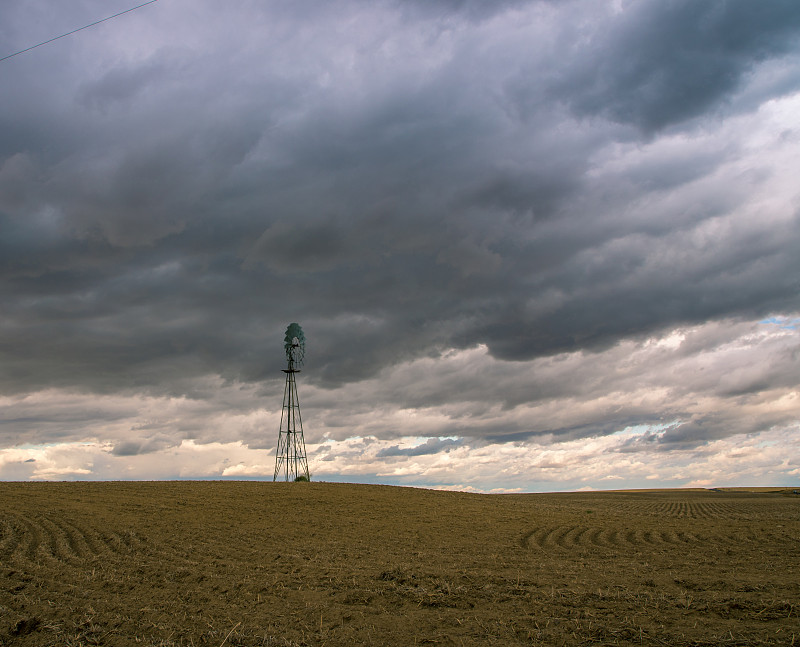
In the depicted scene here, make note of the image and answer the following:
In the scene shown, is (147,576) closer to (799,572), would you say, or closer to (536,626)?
(536,626)

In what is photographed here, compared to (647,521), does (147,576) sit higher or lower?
higher

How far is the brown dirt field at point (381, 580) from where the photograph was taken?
10953mm

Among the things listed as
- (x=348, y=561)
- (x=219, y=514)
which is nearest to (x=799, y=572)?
(x=348, y=561)

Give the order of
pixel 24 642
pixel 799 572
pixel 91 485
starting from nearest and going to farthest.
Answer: pixel 24 642
pixel 799 572
pixel 91 485

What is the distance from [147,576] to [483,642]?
436 inches

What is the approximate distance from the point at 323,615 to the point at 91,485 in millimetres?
39536

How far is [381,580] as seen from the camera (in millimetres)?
15555

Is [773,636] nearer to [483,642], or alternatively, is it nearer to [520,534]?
[483,642]

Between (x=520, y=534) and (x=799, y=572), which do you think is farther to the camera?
(x=520, y=534)

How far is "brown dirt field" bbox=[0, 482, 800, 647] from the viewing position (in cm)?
1095

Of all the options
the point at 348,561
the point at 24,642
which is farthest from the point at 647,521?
the point at 24,642

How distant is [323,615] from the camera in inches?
494

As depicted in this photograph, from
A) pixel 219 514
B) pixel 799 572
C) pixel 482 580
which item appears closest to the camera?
pixel 482 580

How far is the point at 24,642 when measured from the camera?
10.9m
